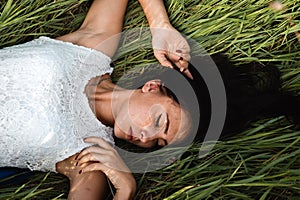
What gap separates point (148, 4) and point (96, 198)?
30.6 inches

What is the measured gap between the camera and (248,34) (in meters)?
1.82

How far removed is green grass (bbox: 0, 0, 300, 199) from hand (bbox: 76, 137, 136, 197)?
0.12 m

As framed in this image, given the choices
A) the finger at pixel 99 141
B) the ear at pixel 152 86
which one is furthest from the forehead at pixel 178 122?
the finger at pixel 99 141

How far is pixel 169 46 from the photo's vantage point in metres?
1.74

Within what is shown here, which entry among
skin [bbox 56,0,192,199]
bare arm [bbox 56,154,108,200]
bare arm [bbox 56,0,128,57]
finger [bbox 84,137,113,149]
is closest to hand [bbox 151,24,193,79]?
skin [bbox 56,0,192,199]

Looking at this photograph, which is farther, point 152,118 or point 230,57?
point 230,57

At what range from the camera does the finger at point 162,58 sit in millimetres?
1718

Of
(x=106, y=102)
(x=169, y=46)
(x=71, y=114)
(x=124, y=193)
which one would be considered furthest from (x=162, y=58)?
(x=124, y=193)

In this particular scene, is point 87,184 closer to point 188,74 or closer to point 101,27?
point 188,74

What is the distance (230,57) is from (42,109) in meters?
0.78

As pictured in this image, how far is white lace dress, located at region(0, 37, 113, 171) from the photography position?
1471 mm

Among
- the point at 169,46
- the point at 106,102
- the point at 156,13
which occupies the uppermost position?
the point at 156,13

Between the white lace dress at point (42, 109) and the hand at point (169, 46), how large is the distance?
12.6 inches

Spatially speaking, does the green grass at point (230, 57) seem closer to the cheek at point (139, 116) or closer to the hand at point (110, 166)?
the hand at point (110, 166)
